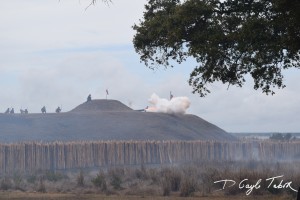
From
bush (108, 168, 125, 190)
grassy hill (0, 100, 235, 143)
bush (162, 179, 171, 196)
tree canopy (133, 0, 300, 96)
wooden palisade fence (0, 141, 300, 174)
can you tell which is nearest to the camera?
tree canopy (133, 0, 300, 96)

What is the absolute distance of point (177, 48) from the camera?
21328mm

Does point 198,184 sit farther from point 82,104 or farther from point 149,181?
point 82,104

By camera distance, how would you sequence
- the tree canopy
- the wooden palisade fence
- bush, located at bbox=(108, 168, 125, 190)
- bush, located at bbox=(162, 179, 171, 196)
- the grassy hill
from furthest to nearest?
the grassy hill
the wooden palisade fence
bush, located at bbox=(108, 168, 125, 190)
bush, located at bbox=(162, 179, 171, 196)
the tree canopy

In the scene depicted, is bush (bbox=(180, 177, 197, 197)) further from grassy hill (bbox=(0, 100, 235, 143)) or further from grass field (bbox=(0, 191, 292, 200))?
grassy hill (bbox=(0, 100, 235, 143))

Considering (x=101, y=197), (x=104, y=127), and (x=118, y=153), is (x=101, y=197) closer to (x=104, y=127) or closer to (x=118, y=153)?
(x=118, y=153)

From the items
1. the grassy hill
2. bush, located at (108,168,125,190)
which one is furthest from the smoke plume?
bush, located at (108,168,125,190)

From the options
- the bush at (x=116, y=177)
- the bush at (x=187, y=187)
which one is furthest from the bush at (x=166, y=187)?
the bush at (x=116, y=177)

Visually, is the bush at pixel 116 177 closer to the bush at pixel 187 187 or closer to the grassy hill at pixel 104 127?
the bush at pixel 187 187

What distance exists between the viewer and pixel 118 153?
5094 centimetres

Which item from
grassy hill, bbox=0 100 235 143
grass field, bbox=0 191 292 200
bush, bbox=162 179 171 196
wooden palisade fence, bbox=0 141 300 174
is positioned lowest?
grass field, bbox=0 191 292 200

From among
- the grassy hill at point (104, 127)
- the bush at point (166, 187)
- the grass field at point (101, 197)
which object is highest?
the grassy hill at point (104, 127)

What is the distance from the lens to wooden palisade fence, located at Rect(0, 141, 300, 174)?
151 ft

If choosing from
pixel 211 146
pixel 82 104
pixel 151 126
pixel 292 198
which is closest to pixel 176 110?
pixel 151 126

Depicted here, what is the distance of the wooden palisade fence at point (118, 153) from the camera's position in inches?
1813
